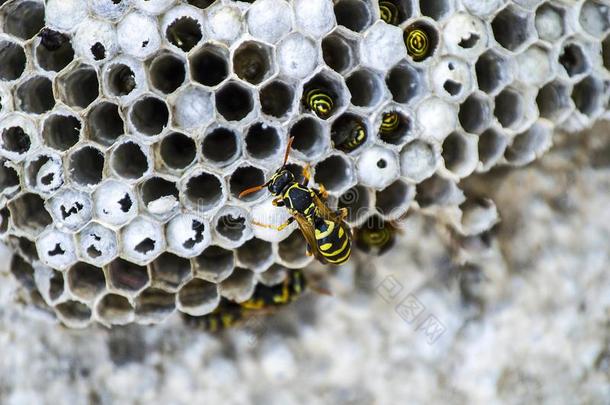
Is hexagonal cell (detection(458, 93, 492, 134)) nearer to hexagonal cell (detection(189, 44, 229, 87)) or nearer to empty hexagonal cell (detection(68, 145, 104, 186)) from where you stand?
hexagonal cell (detection(189, 44, 229, 87))

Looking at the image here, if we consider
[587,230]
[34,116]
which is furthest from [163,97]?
[587,230]

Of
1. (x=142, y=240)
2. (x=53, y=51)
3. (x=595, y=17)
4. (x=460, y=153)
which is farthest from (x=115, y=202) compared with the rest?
(x=595, y=17)

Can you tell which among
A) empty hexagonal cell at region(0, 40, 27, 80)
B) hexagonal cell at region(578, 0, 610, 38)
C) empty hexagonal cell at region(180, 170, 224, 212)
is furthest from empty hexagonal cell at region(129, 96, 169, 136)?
hexagonal cell at region(578, 0, 610, 38)

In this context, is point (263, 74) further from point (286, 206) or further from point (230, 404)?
point (230, 404)

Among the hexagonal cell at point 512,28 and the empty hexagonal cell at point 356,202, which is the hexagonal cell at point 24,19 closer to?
the empty hexagonal cell at point 356,202

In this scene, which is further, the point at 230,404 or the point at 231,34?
the point at 230,404

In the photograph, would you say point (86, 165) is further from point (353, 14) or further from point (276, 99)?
point (353, 14)
